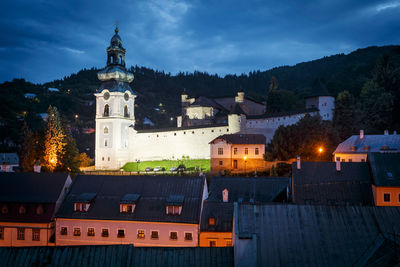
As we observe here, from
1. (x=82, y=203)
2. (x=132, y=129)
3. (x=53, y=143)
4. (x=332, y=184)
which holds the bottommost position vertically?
(x=82, y=203)

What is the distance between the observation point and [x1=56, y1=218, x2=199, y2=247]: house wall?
2539 centimetres

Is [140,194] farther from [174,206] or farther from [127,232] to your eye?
[174,206]

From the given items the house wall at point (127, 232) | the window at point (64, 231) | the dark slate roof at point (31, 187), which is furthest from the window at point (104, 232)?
the dark slate roof at point (31, 187)

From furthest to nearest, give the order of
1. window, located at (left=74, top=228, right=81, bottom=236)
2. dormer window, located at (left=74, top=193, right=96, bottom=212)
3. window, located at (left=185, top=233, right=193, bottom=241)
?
dormer window, located at (left=74, top=193, right=96, bottom=212)
window, located at (left=74, top=228, right=81, bottom=236)
window, located at (left=185, top=233, right=193, bottom=241)

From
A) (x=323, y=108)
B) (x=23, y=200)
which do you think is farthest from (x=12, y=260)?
(x=323, y=108)

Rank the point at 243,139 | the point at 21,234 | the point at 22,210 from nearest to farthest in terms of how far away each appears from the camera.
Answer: the point at 21,234 → the point at 22,210 → the point at 243,139

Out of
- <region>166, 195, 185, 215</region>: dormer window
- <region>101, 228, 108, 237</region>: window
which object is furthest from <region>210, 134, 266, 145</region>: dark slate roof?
<region>101, 228, 108, 237</region>: window

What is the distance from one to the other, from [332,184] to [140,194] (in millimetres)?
14773

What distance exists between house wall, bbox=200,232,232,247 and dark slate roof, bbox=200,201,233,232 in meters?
0.28

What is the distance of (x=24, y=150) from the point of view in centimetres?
5009

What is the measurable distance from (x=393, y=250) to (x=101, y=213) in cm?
1956

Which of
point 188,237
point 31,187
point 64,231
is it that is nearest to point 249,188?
point 188,237

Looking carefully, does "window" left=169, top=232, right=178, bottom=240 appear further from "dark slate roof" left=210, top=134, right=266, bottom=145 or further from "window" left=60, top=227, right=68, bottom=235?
"dark slate roof" left=210, top=134, right=266, bottom=145

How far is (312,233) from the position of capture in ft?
49.9
